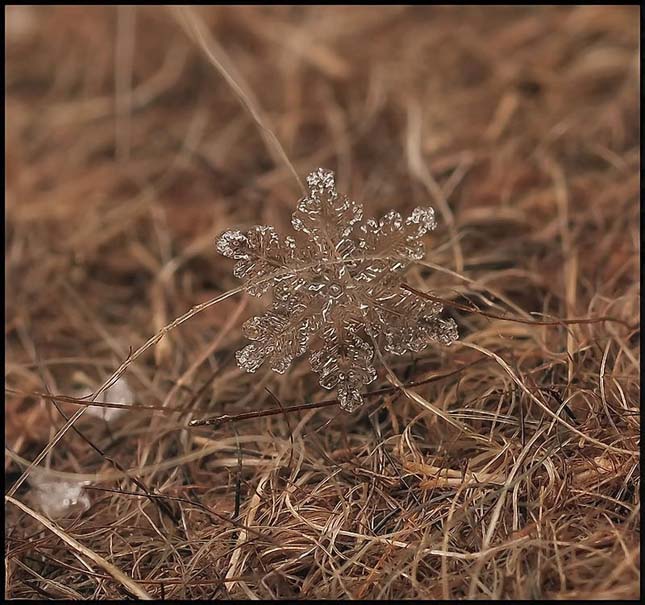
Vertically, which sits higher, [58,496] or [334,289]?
[334,289]

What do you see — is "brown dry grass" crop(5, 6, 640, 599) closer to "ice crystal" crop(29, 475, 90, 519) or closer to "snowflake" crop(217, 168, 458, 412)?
"ice crystal" crop(29, 475, 90, 519)

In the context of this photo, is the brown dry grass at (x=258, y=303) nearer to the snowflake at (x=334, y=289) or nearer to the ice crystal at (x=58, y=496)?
the ice crystal at (x=58, y=496)

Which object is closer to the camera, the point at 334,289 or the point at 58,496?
the point at 334,289

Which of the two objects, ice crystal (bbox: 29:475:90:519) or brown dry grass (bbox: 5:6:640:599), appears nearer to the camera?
brown dry grass (bbox: 5:6:640:599)

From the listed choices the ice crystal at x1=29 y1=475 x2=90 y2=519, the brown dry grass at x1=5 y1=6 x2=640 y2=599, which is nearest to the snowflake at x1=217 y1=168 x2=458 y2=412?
the brown dry grass at x1=5 y1=6 x2=640 y2=599

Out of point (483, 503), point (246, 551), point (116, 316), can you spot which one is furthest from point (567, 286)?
point (116, 316)

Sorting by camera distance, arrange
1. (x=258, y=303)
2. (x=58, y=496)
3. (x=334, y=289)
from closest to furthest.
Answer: (x=334, y=289) < (x=58, y=496) < (x=258, y=303)

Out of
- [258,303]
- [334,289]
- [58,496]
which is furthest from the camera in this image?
[258,303]
